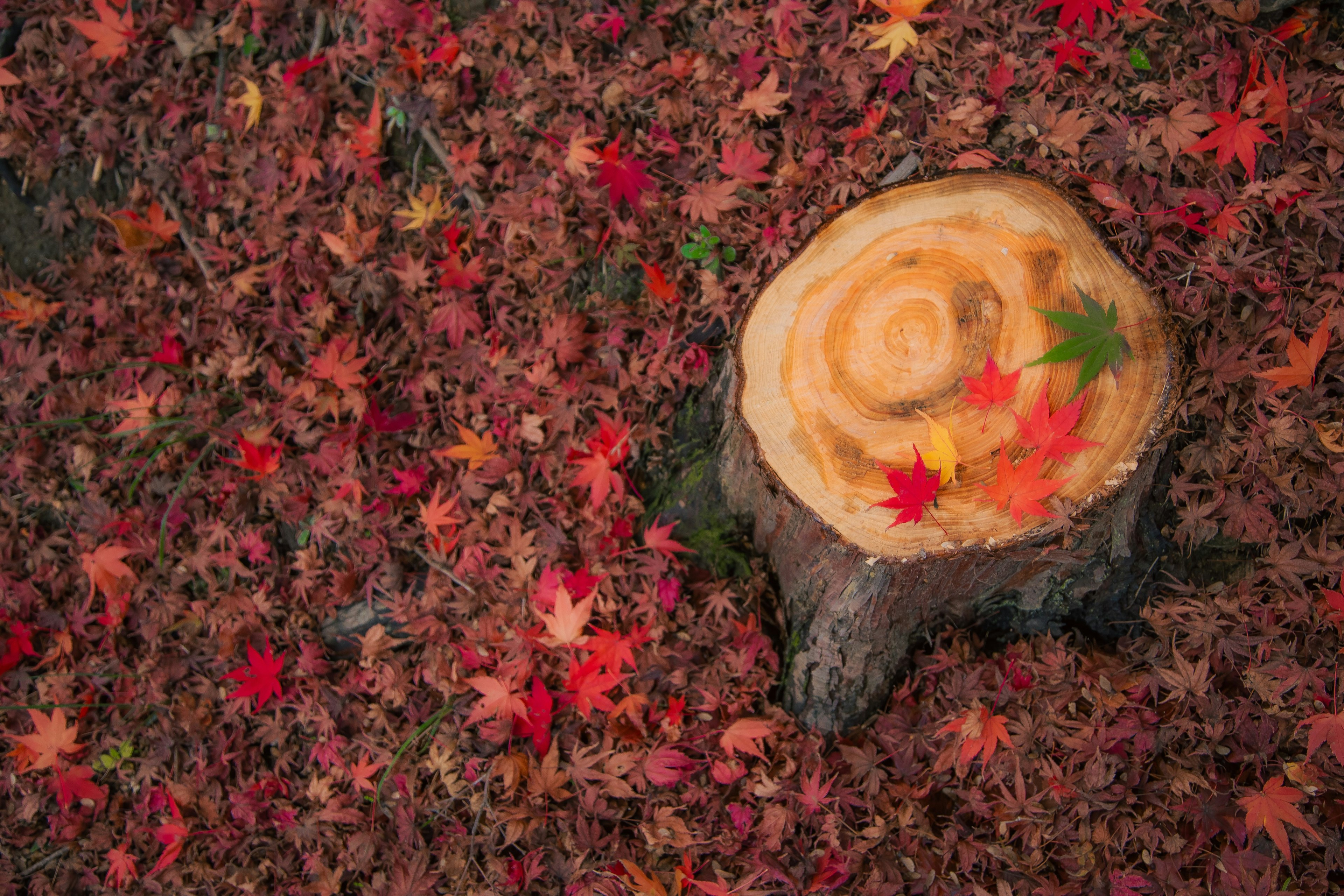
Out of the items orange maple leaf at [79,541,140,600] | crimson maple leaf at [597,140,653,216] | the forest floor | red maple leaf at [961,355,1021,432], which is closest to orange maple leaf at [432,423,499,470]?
the forest floor

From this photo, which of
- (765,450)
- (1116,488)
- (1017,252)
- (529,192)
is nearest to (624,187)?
(529,192)

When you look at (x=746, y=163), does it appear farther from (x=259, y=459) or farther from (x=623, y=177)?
(x=259, y=459)

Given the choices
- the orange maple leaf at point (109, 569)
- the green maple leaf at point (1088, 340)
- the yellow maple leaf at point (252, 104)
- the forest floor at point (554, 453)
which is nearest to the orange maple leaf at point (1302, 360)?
the forest floor at point (554, 453)

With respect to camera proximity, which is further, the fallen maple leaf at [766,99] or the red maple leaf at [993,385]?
the fallen maple leaf at [766,99]

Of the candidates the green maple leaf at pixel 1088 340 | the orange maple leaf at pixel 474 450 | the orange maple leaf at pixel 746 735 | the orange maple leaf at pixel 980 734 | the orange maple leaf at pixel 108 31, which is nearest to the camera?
the green maple leaf at pixel 1088 340

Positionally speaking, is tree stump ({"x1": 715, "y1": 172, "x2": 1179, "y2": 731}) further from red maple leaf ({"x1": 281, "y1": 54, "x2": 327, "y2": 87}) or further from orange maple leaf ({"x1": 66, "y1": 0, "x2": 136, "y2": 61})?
orange maple leaf ({"x1": 66, "y1": 0, "x2": 136, "y2": 61})

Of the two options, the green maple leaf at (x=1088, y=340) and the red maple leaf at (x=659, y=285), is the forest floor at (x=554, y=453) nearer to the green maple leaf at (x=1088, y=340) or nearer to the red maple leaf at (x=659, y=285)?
the red maple leaf at (x=659, y=285)
